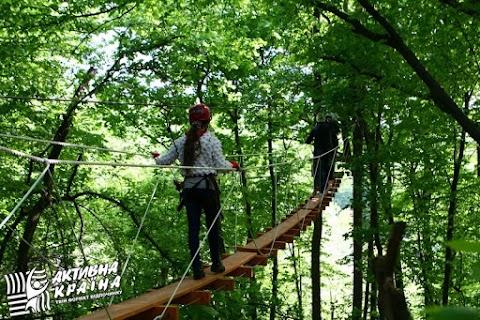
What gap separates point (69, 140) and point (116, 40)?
58.8 inches

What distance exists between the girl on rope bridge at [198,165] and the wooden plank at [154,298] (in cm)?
11

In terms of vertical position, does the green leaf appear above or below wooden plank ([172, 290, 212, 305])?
above

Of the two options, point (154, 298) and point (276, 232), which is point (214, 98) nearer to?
point (276, 232)

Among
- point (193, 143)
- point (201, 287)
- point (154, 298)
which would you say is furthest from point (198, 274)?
point (193, 143)

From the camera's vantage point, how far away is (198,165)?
3309 mm

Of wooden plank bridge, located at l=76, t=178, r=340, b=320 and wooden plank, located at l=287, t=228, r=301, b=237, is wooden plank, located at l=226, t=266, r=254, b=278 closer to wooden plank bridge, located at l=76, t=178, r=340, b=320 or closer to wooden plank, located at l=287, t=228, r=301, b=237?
wooden plank bridge, located at l=76, t=178, r=340, b=320

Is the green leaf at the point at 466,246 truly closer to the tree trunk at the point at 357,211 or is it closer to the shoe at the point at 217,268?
the shoe at the point at 217,268

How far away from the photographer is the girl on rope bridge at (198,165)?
325 cm

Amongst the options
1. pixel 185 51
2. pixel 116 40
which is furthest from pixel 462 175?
pixel 116 40

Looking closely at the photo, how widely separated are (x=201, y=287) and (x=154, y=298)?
516 mm

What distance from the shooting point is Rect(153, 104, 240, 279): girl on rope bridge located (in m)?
3.25

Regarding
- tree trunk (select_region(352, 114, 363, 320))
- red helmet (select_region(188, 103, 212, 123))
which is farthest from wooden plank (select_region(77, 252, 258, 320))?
tree trunk (select_region(352, 114, 363, 320))

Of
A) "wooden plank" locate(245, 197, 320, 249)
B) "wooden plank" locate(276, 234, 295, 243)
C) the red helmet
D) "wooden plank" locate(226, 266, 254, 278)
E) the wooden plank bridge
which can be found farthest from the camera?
"wooden plank" locate(276, 234, 295, 243)

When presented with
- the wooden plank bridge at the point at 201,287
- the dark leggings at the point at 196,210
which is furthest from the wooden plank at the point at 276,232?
the dark leggings at the point at 196,210
